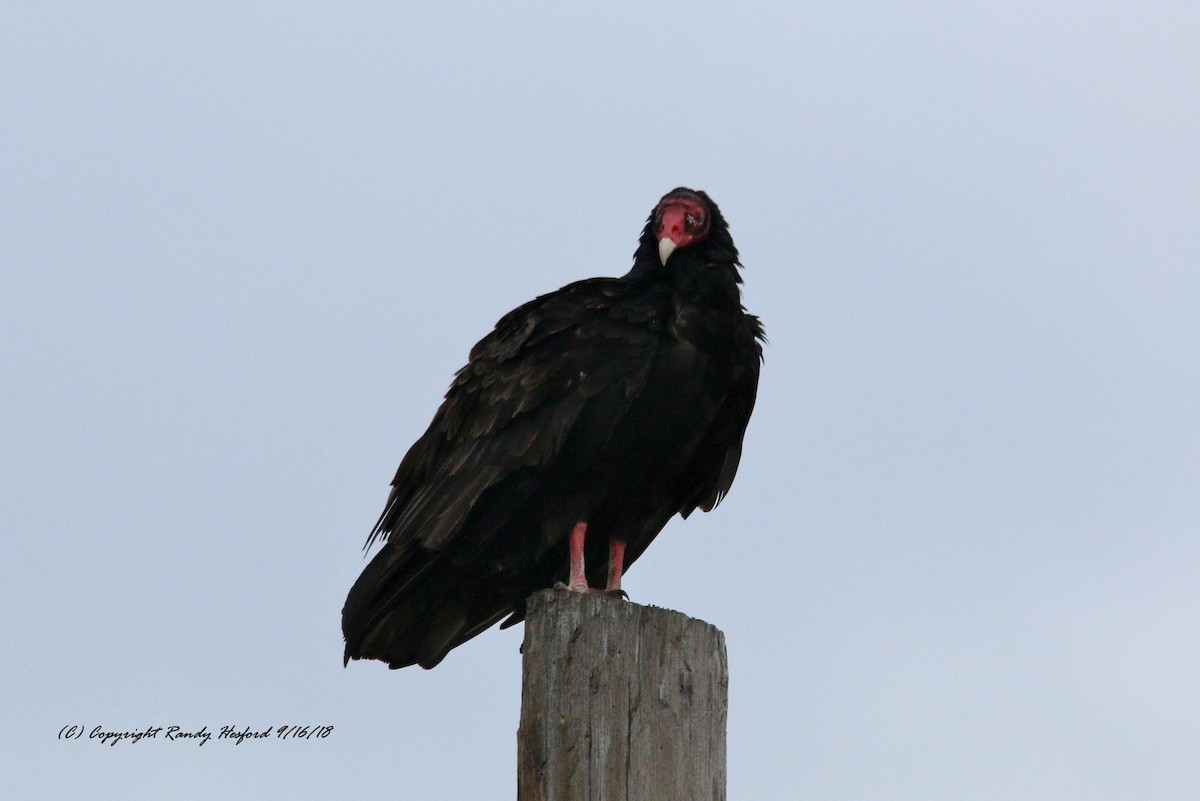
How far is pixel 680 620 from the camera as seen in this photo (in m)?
2.87

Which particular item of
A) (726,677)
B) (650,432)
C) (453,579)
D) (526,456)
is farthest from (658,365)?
(726,677)

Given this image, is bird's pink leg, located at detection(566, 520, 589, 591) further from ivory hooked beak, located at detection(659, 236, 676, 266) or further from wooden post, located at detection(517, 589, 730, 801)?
wooden post, located at detection(517, 589, 730, 801)

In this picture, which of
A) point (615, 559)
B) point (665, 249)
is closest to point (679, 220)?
point (665, 249)

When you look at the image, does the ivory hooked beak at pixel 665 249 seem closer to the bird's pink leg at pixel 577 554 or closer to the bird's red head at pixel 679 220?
the bird's red head at pixel 679 220

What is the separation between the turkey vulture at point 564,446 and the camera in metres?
4.03

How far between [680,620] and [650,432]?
50.3 inches

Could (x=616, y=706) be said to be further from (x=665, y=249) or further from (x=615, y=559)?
(x=665, y=249)

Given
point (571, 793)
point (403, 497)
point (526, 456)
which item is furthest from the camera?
point (403, 497)

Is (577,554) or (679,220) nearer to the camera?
(577,554)

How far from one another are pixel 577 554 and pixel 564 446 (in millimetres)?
311

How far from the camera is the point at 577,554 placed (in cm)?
411

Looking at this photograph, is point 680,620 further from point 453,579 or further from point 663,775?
point 453,579

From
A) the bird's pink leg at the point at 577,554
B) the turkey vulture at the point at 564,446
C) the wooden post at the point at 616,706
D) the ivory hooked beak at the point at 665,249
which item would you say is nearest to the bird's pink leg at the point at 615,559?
the turkey vulture at the point at 564,446

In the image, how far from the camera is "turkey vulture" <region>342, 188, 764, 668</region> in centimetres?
403
